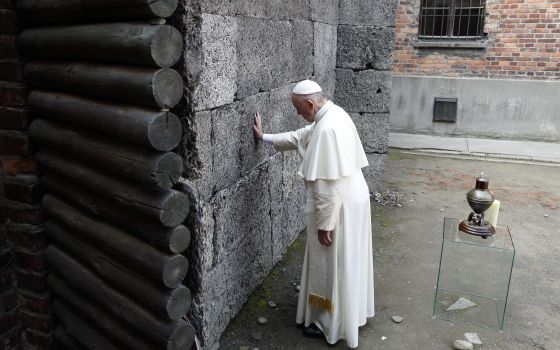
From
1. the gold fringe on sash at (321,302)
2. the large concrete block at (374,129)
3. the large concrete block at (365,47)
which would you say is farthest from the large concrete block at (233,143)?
the large concrete block at (374,129)

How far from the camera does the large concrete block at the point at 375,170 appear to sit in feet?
22.8

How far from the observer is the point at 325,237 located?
336 centimetres

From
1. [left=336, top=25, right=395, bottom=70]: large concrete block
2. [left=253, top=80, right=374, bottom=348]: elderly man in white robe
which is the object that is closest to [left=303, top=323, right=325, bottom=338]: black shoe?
[left=253, top=80, right=374, bottom=348]: elderly man in white robe

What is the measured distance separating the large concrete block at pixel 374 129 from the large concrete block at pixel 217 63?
3.74 meters

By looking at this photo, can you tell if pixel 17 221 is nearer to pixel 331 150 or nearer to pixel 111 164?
pixel 111 164

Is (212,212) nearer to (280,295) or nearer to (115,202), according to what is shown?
(115,202)

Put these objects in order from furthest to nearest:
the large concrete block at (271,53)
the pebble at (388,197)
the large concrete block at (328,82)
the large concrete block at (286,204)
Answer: the pebble at (388,197), the large concrete block at (328,82), the large concrete block at (286,204), the large concrete block at (271,53)

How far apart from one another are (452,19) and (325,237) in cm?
838

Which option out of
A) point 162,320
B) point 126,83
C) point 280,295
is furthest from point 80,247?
point 280,295

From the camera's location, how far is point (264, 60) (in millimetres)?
3984

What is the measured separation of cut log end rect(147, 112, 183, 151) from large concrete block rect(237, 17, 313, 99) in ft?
3.75

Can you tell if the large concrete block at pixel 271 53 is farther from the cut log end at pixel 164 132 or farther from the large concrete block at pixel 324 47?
the cut log end at pixel 164 132

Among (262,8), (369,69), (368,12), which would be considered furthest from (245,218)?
(368,12)

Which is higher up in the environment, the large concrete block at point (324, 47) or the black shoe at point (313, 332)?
the large concrete block at point (324, 47)
